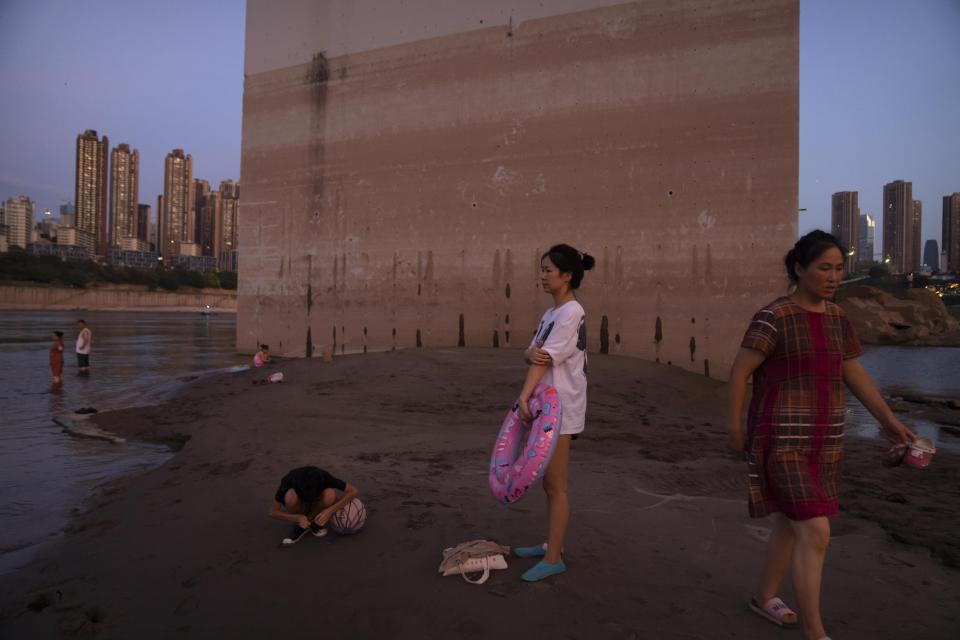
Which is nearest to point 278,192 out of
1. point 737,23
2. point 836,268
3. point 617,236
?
point 617,236

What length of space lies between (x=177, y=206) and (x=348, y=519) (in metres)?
187

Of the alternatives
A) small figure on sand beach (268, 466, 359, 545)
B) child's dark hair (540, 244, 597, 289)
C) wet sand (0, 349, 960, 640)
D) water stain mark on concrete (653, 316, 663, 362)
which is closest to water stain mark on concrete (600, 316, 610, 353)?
water stain mark on concrete (653, 316, 663, 362)

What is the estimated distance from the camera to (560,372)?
2.84m

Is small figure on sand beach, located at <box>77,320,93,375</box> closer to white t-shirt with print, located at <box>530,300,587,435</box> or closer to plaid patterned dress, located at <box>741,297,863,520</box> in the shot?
white t-shirt with print, located at <box>530,300,587,435</box>

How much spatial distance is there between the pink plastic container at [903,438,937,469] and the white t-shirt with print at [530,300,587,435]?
4.22 feet

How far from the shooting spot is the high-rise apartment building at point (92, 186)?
5738 inches

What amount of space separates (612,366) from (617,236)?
2.96 meters

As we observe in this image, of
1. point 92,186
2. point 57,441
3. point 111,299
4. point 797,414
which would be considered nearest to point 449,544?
point 797,414

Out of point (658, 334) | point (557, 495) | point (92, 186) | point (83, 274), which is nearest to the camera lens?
point (557, 495)

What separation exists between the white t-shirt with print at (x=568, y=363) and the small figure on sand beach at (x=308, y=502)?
1603mm

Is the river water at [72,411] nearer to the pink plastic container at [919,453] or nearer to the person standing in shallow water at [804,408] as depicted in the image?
the person standing in shallow water at [804,408]

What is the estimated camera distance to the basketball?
3590 mm

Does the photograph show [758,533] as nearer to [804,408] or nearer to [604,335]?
[804,408]

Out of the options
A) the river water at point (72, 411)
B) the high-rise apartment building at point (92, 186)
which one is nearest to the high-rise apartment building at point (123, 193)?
the high-rise apartment building at point (92, 186)
